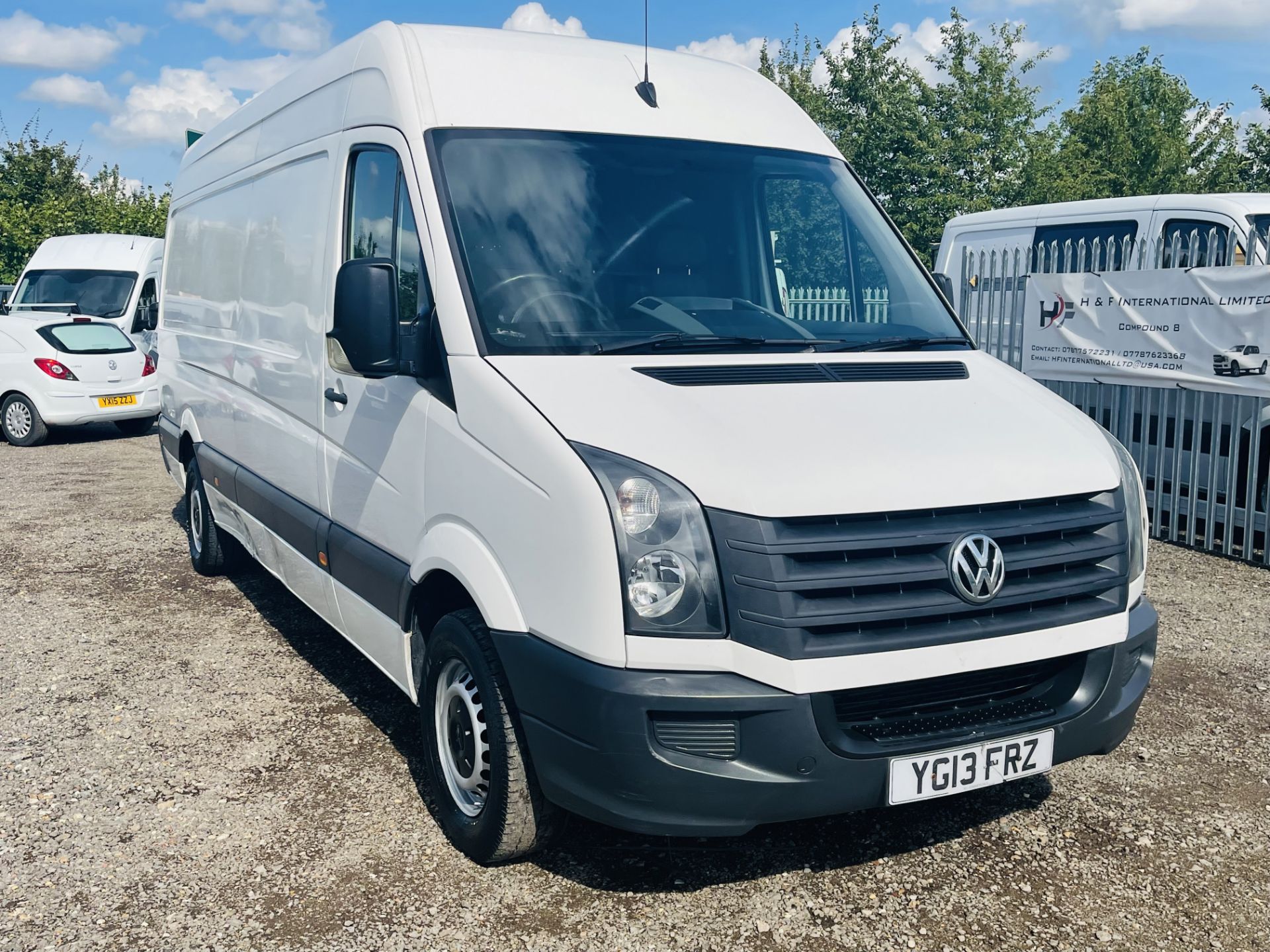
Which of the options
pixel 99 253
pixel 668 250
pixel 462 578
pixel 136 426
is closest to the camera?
pixel 462 578

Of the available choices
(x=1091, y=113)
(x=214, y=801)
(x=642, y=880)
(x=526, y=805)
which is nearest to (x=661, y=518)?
(x=526, y=805)

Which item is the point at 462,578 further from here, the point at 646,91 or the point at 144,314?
the point at 144,314

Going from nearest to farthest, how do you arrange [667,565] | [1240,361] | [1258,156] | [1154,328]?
1. [667,565]
2. [1240,361]
3. [1154,328]
4. [1258,156]

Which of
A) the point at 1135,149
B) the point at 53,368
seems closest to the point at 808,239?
the point at 53,368

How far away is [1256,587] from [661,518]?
5473mm

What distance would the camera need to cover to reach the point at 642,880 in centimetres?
355

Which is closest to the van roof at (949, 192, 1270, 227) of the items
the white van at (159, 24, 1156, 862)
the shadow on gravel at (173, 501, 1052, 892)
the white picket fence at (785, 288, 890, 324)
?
the white van at (159, 24, 1156, 862)

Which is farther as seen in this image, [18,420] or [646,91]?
Result: [18,420]

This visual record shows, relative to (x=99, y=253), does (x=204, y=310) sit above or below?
below

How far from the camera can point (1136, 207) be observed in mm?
10383

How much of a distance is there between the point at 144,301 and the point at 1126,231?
13151 millimetres

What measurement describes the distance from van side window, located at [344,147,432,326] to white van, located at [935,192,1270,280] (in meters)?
6.00

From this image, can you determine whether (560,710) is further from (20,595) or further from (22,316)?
(22,316)

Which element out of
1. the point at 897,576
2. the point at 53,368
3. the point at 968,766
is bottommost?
the point at 968,766
